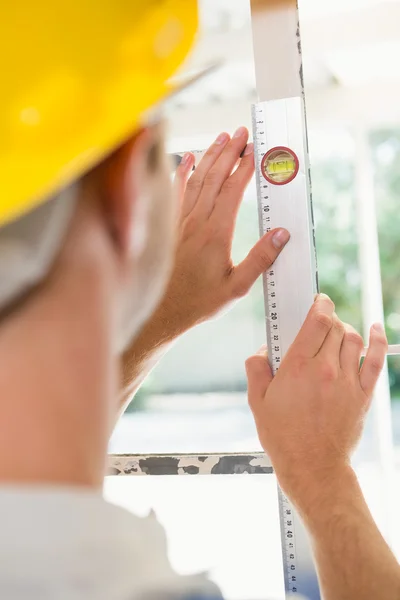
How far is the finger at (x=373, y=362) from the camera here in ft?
4.49

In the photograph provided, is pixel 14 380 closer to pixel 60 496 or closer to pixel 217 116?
pixel 60 496

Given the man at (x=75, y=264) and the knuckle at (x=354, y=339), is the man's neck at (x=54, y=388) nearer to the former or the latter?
the man at (x=75, y=264)

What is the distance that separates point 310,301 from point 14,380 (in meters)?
0.95

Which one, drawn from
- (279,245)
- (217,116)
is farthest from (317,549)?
(217,116)

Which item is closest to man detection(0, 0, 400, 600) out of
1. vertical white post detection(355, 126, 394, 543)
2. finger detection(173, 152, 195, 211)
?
finger detection(173, 152, 195, 211)

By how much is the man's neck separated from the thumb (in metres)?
0.83

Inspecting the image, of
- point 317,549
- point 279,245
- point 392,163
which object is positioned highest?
point 392,163

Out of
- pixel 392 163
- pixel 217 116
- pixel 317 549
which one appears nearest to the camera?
pixel 317 549

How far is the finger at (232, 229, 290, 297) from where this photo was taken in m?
1.43

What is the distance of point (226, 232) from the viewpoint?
153 cm

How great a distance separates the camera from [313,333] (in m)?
1.37

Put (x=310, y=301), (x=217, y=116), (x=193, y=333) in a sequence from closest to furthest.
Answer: (x=310, y=301) → (x=217, y=116) → (x=193, y=333)

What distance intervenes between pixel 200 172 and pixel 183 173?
9cm

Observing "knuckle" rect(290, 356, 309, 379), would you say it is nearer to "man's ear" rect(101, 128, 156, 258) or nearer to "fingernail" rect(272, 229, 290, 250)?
"fingernail" rect(272, 229, 290, 250)
